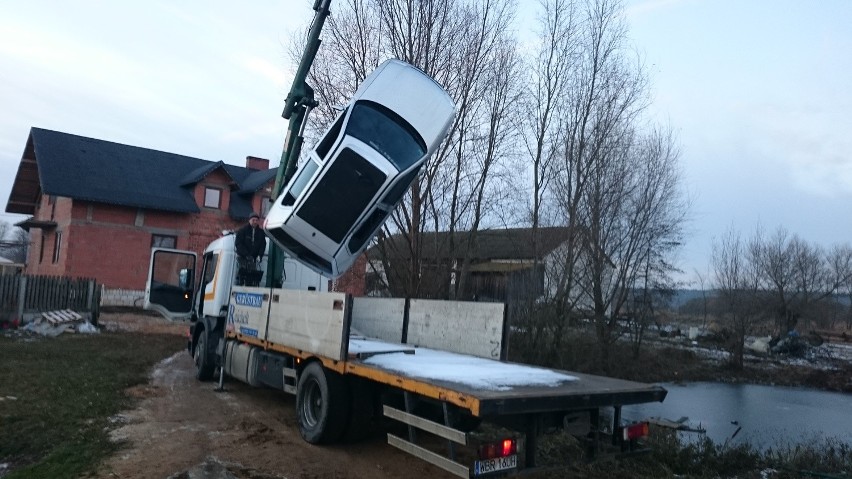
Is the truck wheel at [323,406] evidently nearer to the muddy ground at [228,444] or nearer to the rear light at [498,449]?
the muddy ground at [228,444]

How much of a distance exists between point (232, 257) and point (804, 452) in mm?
10062

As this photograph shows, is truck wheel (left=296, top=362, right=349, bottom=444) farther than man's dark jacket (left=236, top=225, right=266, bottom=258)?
No

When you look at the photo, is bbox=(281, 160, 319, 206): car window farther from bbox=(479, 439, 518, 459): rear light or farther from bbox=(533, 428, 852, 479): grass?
Answer: bbox=(479, 439, 518, 459): rear light

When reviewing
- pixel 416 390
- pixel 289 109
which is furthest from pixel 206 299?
pixel 416 390

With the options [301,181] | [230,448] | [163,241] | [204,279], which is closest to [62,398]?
[204,279]

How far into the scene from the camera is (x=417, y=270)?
1911 cm

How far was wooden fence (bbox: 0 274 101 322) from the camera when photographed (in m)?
21.5

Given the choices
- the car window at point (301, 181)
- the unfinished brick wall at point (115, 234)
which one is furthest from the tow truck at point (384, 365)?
the unfinished brick wall at point (115, 234)

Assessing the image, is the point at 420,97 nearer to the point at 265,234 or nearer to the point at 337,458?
the point at 265,234

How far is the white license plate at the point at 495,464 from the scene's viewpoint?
528 centimetres

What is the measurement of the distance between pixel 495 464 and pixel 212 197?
105ft

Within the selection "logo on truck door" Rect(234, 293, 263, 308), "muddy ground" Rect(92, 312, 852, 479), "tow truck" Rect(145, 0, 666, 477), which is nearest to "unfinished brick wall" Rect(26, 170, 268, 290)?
"tow truck" Rect(145, 0, 666, 477)

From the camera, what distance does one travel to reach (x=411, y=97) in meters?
10.8

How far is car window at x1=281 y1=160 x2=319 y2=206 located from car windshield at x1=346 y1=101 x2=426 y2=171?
2.67 feet
